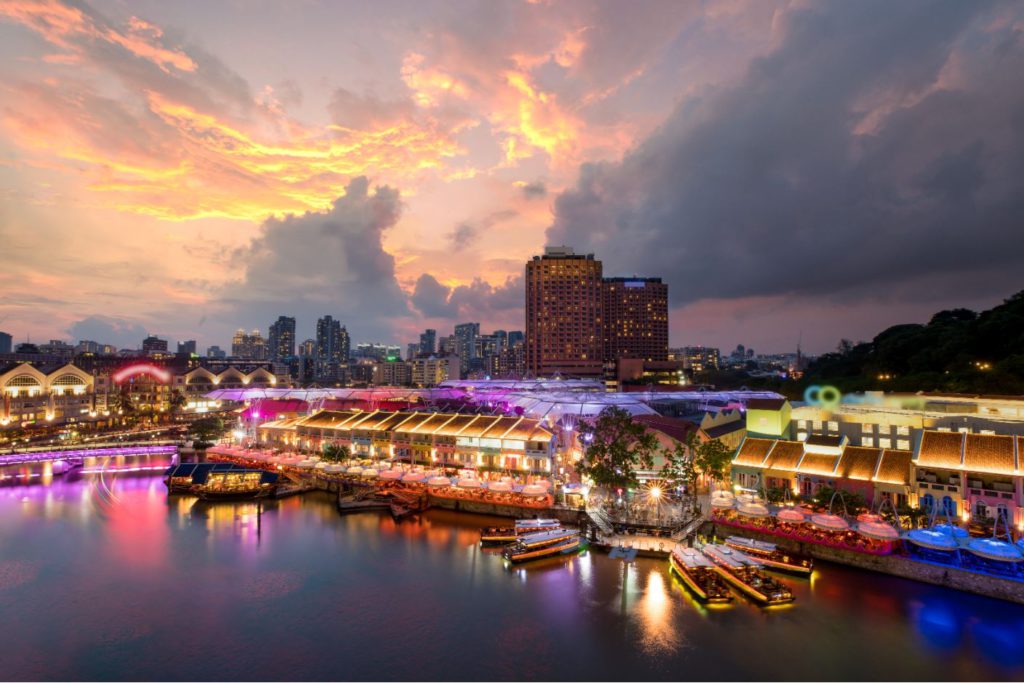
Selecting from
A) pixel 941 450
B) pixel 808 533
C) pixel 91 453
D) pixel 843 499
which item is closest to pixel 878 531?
pixel 843 499

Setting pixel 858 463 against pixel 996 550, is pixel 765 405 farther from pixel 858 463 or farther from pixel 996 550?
pixel 996 550

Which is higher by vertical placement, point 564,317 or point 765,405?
point 564,317

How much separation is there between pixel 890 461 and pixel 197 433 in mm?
70599

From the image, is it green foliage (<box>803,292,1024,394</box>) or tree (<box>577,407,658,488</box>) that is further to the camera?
green foliage (<box>803,292,1024,394</box>)

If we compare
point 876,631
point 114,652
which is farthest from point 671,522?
point 114,652

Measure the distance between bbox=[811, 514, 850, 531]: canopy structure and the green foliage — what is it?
30.0 m

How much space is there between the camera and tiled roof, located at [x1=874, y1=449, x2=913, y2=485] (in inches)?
1093

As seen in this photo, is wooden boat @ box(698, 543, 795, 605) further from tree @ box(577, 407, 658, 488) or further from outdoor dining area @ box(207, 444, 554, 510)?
outdoor dining area @ box(207, 444, 554, 510)

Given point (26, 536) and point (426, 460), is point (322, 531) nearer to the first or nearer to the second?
point (426, 460)

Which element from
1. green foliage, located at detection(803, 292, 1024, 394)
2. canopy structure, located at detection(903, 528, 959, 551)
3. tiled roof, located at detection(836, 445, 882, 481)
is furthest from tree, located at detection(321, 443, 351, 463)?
green foliage, located at detection(803, 292, 1024, 394)

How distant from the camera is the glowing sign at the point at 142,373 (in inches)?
3583

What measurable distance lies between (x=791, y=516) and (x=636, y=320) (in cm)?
13191

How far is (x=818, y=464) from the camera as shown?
100 ft

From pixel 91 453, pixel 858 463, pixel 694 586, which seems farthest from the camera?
pixel 91 453
